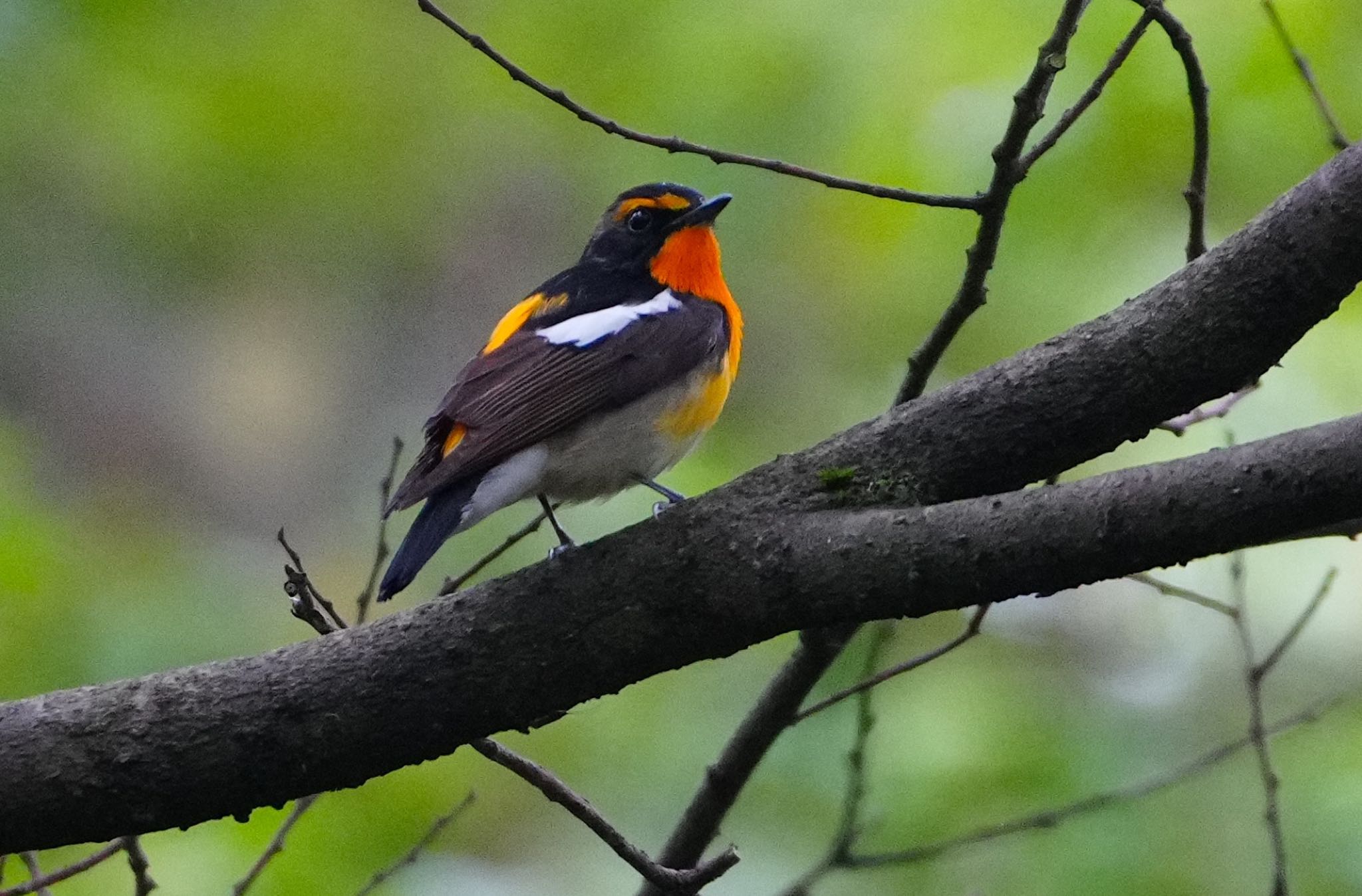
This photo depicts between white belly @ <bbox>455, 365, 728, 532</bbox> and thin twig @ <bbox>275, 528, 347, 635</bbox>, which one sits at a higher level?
white belly @ <bbox>455, 365, 728, 532</bbox>

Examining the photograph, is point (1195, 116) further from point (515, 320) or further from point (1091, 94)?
point (515, 320)

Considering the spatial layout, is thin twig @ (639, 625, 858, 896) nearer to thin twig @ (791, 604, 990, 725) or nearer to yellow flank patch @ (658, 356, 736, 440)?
thin twig @ (791, 604, 990, 725)

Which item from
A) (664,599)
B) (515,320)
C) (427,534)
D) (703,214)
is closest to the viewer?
(664,599)

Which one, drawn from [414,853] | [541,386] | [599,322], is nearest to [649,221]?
[599,322]

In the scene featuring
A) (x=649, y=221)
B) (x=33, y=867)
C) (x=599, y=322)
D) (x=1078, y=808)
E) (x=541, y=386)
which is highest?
(x=649, y=221)

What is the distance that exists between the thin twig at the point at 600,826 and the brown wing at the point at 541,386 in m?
0.71

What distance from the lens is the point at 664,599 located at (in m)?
2.47

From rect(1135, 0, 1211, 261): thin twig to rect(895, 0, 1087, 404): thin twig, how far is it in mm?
163

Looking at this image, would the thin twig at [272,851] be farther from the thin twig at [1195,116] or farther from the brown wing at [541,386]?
the thin twig at [1195,116]

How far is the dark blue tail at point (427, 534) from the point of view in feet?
9.23

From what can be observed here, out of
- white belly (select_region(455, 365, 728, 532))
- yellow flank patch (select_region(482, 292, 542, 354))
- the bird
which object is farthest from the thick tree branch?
yellow flank patch (select_region(482, 292, 542, 354))

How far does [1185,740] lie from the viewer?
435 cm

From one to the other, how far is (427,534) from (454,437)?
43 centimetres

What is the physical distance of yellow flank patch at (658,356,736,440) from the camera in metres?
3.52
